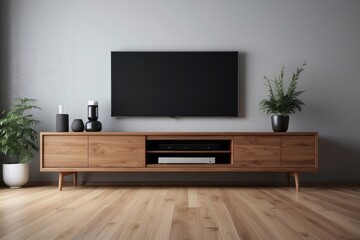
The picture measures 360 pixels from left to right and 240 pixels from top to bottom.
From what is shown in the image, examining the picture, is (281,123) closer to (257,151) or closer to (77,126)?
(257,151)

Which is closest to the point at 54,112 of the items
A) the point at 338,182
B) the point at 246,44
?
the point at 246,44

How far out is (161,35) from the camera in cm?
383

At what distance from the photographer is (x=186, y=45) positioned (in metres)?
3.84

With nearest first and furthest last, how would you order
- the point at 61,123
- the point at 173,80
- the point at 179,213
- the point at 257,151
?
1. the point at 179,213
2. the point at 257,151
3. the point at 61,123
4. the point at 173,80

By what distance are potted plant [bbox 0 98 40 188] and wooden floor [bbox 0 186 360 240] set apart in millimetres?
182

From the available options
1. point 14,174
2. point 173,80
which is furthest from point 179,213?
point 14,174

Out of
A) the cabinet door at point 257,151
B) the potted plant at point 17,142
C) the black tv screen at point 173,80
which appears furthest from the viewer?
the black tv screen at point 173,80

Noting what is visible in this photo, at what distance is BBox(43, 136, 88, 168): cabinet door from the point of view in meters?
3.39

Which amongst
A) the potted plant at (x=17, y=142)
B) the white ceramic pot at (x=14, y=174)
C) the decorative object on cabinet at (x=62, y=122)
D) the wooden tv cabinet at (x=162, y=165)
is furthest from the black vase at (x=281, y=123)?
the white ceramic pot at (x=14, y=174)

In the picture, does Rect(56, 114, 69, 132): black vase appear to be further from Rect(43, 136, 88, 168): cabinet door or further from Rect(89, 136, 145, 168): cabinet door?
Rect(89, 136, 145, 168): cabinet door

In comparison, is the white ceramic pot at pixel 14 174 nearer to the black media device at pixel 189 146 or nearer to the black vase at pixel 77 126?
the black vase at pixel 77 126

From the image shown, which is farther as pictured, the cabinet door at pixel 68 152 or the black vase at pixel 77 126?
the black vase at pixel 77 126

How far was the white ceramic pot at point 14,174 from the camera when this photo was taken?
11.6 ft

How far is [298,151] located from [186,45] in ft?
5.13
